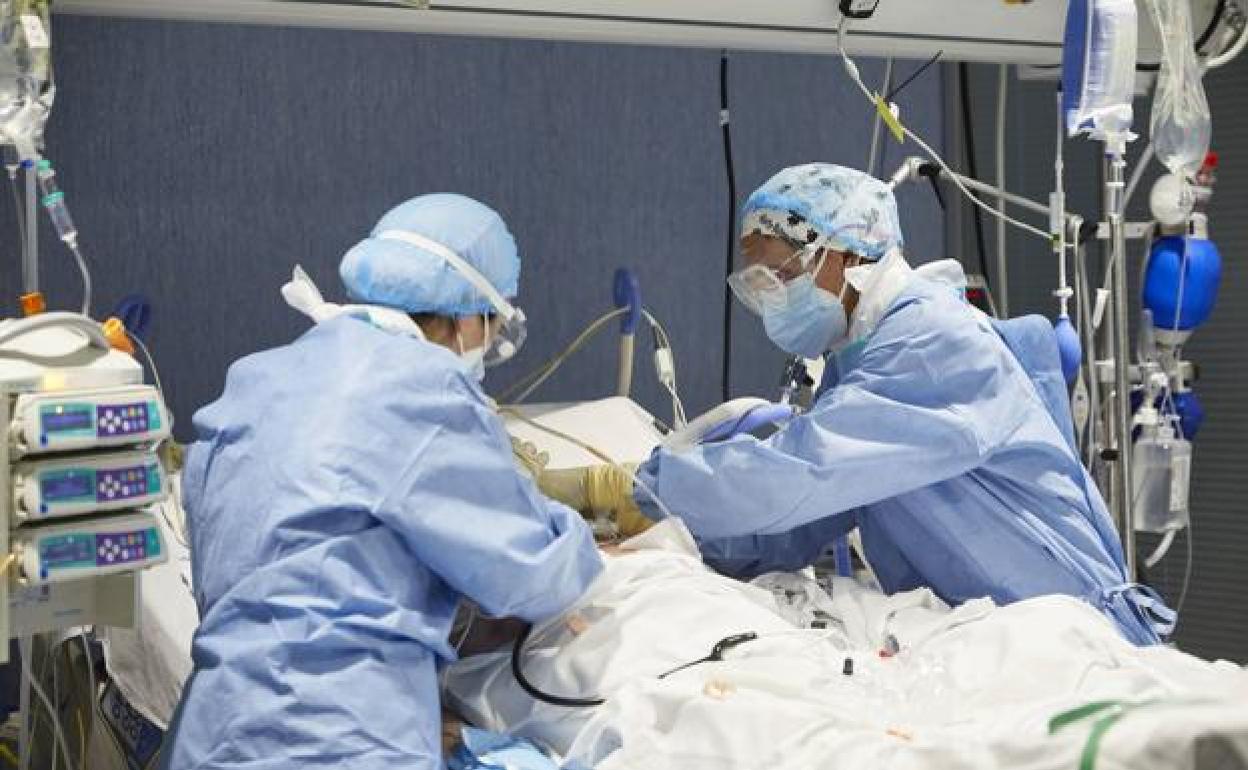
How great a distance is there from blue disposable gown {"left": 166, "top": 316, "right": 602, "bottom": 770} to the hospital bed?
16cm

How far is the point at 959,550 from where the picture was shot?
278cm

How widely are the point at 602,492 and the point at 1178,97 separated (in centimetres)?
155

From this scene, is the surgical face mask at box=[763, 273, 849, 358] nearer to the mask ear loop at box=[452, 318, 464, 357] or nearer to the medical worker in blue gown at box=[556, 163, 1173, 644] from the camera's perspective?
the medical worker in blue gown at box=[556, 163, 1173, 644]

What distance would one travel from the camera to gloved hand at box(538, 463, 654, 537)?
2.94m

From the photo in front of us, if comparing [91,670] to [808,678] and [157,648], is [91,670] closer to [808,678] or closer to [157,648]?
[157,648]

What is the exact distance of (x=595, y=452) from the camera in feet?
10.2

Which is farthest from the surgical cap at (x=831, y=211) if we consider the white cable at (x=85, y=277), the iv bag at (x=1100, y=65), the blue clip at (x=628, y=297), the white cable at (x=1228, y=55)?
the white cable at (x=85, y=277)

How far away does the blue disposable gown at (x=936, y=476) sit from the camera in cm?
268

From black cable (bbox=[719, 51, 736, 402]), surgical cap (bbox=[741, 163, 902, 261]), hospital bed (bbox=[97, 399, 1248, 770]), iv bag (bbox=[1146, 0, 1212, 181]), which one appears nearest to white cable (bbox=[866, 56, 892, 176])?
black cable (bbox=[719, 51, 736, 402])

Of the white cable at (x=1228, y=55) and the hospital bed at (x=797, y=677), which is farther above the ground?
the white cable at (x=1228, y=55)

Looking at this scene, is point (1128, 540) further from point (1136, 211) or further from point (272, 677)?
point (272, 677)

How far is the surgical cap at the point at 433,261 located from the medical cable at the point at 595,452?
522 mm

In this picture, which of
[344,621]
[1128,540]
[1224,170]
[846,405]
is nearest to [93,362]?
[344,621]

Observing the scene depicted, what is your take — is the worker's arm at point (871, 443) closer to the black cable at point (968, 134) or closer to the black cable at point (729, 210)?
the black cable at point (729, 210)
